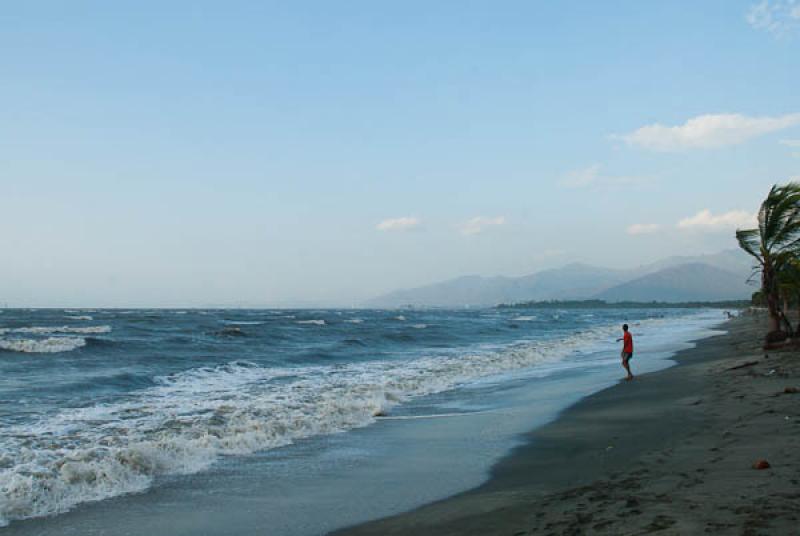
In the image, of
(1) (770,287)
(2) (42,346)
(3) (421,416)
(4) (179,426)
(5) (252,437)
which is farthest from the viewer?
(2) (42,346)

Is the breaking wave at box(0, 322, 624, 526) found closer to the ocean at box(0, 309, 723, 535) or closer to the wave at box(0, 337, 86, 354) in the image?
the ocean at box(0, 309, 723, 535)

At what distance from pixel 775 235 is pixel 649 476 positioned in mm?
16626

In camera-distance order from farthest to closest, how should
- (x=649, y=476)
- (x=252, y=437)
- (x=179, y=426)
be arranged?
(x=179, y=426) → (x=252, y=437) → (x=649, y=476)

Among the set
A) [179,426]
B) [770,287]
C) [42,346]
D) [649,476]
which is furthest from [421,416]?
[42,346]

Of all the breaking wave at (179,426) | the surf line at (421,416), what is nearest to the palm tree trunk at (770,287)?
the breaking wave at (179,426)


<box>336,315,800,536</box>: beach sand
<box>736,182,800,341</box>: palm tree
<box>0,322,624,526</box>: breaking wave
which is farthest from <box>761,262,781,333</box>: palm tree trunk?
<box>0,322,624,526</box>: breaking wave

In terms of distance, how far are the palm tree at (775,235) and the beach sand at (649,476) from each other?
330 inches

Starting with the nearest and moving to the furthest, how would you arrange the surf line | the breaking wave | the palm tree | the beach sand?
the beach sand < the breaking wave < the surf line < the palm tree

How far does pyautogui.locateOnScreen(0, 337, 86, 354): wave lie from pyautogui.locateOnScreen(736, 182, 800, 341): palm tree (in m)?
30.3

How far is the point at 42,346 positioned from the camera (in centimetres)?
3117

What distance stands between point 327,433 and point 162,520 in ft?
16.8

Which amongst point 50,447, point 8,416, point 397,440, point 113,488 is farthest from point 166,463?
point 8,416

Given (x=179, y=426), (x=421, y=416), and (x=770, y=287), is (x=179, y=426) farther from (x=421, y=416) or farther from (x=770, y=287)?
(x=770, y=287)

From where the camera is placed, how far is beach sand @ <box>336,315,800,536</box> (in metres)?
4.94
